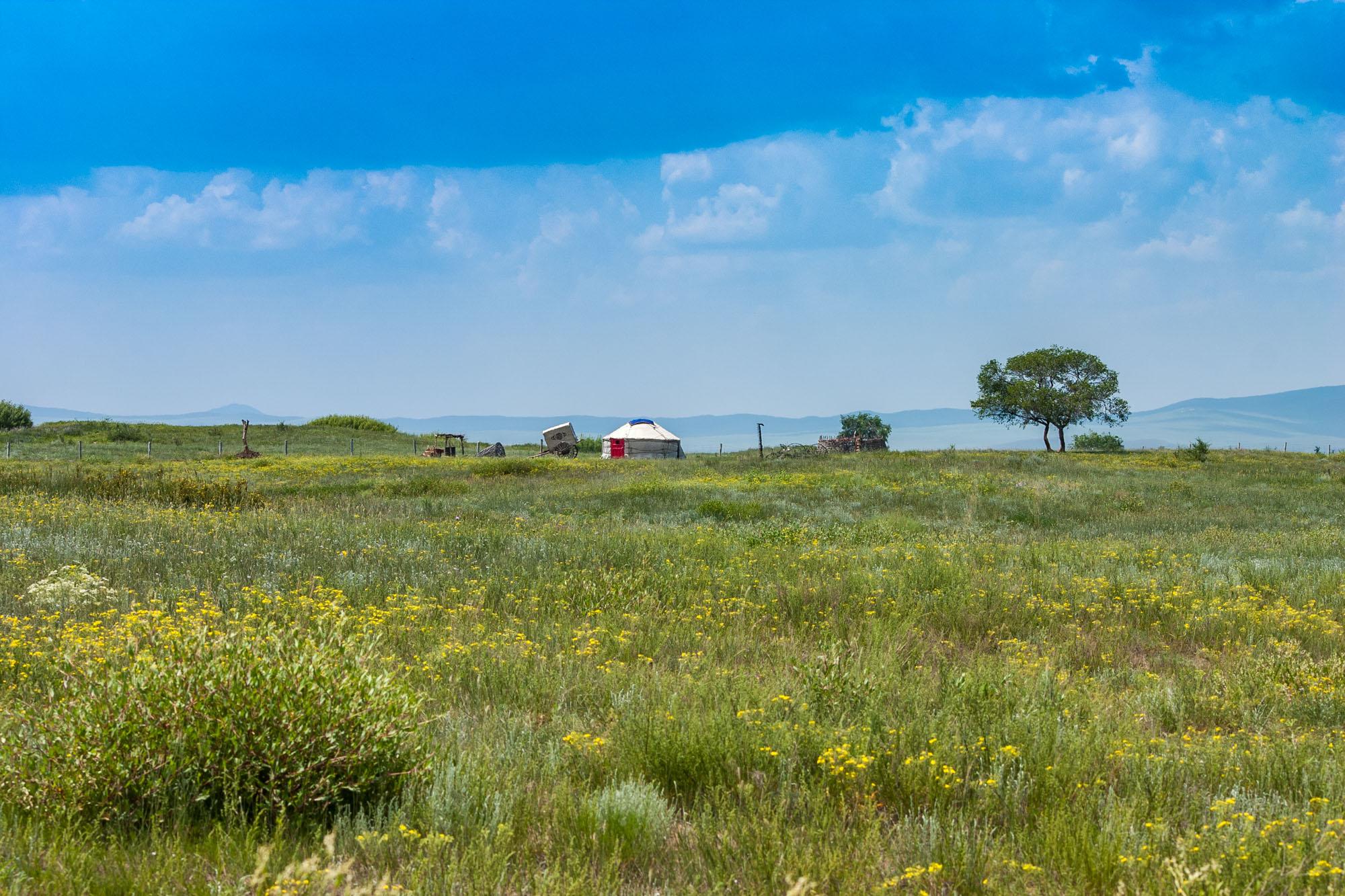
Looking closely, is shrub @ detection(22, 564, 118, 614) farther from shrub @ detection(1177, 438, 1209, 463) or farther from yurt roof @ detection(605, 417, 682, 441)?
yurt roof @ detection(605, 417, 682, 441)

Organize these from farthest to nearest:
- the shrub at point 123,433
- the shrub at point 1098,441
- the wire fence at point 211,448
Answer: the shrub at point 1098,441 < the shrub at point 123,433 < the wire fence at point 211,448

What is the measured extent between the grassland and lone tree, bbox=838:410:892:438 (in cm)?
8914

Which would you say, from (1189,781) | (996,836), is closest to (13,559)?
(996,836)

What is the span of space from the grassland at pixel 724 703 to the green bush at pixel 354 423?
273ft

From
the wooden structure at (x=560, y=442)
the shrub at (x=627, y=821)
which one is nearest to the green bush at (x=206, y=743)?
the shrub at (x=627, y=821)

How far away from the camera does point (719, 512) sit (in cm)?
2045

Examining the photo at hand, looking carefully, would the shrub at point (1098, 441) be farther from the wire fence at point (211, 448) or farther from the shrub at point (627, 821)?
the shrub at point (627, 821)

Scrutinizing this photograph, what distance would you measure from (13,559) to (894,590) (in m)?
10.8

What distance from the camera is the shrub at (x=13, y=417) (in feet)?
248

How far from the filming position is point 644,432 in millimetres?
71062

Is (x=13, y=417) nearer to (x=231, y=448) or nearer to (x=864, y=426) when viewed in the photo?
(x=231, y=448)

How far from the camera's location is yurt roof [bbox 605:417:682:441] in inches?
2783

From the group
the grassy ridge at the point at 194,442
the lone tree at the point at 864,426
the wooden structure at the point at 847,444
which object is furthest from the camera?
the lone tree at the point at 864,426

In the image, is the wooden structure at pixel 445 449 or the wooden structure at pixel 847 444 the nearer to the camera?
the wooden structure at pixel 445 449
